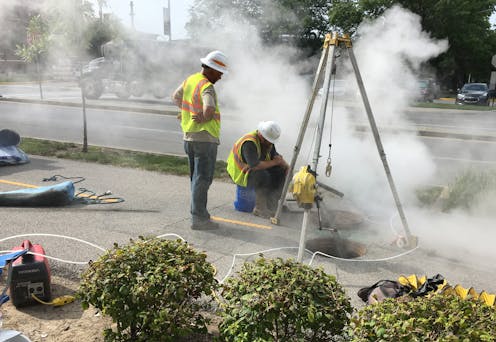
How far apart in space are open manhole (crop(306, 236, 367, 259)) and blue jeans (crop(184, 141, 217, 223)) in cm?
118

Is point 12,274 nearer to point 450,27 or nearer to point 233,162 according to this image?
point 233,162

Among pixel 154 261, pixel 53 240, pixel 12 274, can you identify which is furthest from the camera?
pixel 53 240

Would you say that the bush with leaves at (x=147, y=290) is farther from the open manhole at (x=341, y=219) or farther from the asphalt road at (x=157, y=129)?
the asphalt road at (x=157, y=129)

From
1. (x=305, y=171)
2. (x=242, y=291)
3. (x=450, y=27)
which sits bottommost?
(x=242, y=291)

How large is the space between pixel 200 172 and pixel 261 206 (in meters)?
1.05

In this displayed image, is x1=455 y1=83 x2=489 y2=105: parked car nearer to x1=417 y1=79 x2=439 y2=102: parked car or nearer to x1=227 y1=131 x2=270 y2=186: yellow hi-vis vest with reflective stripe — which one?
x1=417 y1=79 x2=439 y2=102: parked car

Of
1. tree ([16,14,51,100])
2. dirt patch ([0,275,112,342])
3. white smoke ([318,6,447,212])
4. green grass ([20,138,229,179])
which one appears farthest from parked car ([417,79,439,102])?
dirt patch ([0,275,112,342])

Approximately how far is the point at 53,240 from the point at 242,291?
9.11ft

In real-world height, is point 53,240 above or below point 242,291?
below

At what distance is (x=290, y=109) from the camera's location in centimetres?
842

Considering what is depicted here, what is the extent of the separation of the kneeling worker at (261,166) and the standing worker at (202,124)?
26.4 inches

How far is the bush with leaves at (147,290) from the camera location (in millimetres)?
2389

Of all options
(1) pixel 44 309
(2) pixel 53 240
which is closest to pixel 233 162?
(2) pixel 53 240

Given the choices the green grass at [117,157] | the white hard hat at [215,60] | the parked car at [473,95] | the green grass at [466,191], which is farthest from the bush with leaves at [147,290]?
the parked car at [473,95]
